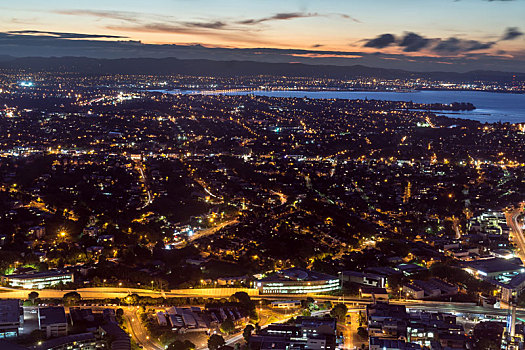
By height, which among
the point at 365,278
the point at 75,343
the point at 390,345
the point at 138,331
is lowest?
the point at 138,331

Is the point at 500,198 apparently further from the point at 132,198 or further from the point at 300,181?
the point at 132,198

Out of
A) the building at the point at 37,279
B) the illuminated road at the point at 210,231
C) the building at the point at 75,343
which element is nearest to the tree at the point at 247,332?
the building at the point at 75,343

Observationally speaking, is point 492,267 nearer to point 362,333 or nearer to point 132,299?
point 362,333

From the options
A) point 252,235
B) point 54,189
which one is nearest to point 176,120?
point 54,189

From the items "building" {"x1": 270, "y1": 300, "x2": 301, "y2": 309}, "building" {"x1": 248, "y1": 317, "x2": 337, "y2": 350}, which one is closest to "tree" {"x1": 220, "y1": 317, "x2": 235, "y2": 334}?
"building" {"x1": 248, "y1": 317, "x2": 337, "y2": 350}

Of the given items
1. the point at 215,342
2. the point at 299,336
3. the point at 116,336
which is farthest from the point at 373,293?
the point at 116,336

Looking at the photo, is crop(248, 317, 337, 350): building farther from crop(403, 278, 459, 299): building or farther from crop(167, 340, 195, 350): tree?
crop(403, 278, 459, 299): building

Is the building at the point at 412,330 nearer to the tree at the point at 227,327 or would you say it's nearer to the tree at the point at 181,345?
the tree at the point at 227,327
